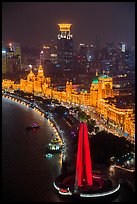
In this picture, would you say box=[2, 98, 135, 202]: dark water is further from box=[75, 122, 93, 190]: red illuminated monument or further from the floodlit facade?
the floodlit facade

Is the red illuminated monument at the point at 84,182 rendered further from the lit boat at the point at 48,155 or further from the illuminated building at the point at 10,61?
the illuminated building at the point at 10,61

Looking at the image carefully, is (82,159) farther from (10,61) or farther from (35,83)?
(10,61)

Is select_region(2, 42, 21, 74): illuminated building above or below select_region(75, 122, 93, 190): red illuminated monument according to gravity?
above

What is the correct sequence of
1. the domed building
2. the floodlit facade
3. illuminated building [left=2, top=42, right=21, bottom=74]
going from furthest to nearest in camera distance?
1. illuminated building [left=2, top=42, right=21, bottom=74]
2. the domed building
3. the floodlit facade

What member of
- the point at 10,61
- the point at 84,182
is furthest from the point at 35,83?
the point at 84,182

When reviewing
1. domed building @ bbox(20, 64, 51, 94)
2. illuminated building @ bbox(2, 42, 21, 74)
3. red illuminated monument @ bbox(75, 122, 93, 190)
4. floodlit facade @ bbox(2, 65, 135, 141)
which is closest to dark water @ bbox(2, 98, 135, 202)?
red illuminated monument @ bbox(75, 122, 93, 190)
